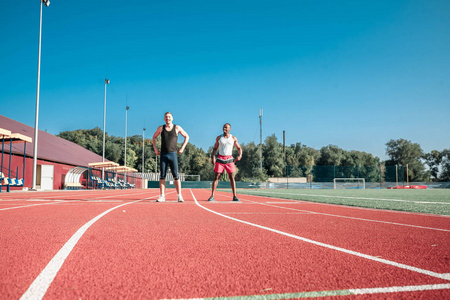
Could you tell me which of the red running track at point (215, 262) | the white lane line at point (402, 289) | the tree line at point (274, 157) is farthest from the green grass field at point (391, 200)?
the tree line at point (274, 157)

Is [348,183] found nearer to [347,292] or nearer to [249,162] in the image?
[249,162]

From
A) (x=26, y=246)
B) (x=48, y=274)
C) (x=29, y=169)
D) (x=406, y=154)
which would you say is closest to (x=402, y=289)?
(x=48, y=274)

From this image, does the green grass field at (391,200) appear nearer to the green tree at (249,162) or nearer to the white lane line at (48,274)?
the white lane line at (48,274)

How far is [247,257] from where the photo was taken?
2188mm

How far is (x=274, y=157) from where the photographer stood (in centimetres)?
6850

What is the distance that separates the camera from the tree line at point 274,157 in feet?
224

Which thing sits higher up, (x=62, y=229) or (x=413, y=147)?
(x=413, y=147)

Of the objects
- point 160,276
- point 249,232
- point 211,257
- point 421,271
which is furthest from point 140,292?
point 249,232

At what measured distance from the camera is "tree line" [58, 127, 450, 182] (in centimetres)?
6825

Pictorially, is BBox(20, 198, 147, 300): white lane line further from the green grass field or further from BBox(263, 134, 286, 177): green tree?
BBox(263, 134, 286, 177): green tree

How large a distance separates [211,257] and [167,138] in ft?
17.5

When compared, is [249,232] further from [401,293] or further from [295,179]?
[295,179]

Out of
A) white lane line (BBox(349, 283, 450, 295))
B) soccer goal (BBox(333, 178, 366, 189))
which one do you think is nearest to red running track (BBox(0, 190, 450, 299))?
white lane line (BBox(349, 283, 450, 295))

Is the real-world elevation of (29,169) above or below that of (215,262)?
above
